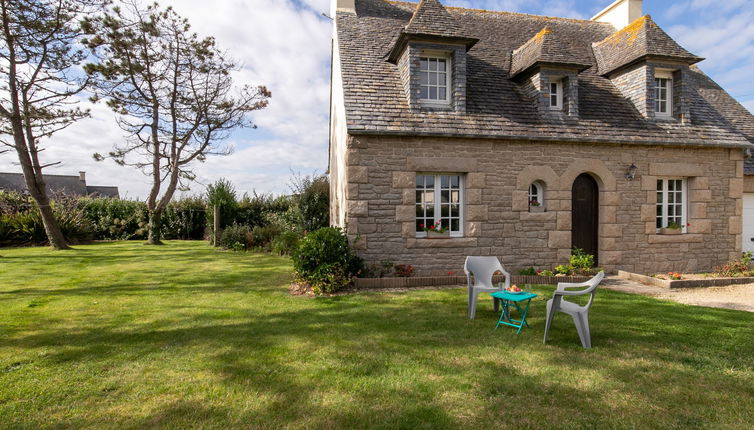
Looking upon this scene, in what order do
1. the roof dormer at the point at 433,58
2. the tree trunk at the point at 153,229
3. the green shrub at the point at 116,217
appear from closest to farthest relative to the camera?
1. the roof dormer at the point at 433,58
2. the tree trunk at the point at 153,229
3. the green shrub at the point at 116,217

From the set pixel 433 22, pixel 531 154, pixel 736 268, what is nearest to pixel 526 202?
pixel 531 154

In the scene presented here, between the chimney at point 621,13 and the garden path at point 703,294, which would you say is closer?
the garden path at point 703,294

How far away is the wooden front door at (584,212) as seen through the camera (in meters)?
9.93

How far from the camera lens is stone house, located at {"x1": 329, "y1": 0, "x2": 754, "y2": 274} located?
351 inches

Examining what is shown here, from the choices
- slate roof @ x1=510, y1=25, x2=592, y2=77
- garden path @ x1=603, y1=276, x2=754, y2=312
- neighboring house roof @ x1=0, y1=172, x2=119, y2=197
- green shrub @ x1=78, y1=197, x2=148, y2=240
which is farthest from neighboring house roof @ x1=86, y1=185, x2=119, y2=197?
garden path @ x1=603, y1=276, x2=754, y2=312

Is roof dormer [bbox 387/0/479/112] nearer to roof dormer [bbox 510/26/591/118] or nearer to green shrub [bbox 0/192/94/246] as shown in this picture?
roof dormer [bbox 510/26/591/118]

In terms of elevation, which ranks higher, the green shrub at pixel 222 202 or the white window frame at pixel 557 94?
the white window frame at pixel 557 94

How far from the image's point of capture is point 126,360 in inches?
169

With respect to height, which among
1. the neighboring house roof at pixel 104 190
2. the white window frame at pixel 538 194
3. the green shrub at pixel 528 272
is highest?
the neighboring house roof at pixel 104 190

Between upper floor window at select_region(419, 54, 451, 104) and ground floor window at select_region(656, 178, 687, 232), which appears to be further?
ground floor window at select_region(656, 178, 687, 232)

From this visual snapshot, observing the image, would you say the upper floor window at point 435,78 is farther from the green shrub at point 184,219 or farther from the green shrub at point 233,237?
the green shrub at point 184,219

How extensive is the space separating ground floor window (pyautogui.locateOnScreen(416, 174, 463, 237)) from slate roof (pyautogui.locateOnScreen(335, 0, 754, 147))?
1095 millimetres

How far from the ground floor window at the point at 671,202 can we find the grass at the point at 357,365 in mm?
4345

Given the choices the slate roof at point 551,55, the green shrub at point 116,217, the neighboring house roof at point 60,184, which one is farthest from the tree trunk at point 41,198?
the neighboring house roof at point 60,184
